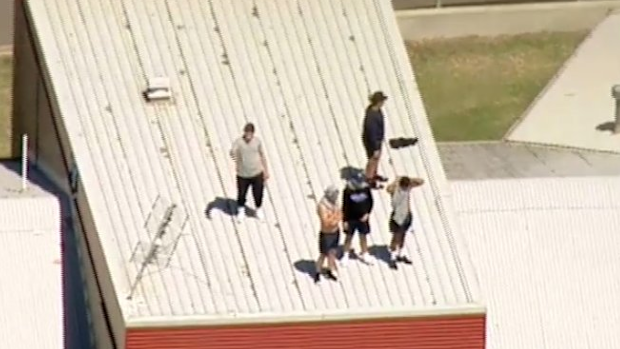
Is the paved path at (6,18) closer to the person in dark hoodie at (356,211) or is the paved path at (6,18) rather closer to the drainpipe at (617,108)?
the drainpipe at (617,108)

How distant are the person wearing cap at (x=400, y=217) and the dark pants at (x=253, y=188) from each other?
199 cm

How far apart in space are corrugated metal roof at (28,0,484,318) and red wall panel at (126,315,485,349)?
0.28m

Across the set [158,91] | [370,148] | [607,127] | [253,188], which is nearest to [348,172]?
[370,148]

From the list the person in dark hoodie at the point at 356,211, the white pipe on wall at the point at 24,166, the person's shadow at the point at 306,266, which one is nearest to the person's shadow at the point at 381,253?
the person in dark hoodie at the point at 356,211

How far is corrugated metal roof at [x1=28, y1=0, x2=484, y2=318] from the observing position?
3822 cm

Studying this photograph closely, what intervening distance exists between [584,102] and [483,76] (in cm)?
289

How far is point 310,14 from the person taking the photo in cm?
4247

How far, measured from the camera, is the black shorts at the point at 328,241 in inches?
1491

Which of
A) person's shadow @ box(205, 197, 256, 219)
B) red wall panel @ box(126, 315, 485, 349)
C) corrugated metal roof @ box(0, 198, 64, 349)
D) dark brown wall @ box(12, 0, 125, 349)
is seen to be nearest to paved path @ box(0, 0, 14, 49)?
dark brown wall @ box(12, 0, 125, 349)

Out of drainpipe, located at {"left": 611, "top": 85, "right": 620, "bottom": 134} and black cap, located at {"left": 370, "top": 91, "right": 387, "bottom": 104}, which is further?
drainpipe, located at {"left": 611, "top": 85, "right": 620, "bottom": 134}

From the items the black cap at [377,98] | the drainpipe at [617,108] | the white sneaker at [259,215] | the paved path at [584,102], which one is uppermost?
the black cap at [377,98]

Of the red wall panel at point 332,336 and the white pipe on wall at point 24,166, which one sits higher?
the white pipe on wall at point 24,166

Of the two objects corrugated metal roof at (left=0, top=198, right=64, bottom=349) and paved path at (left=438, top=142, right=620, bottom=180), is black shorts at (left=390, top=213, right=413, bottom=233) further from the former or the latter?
corrugated metal roof at (left=0, top=198, right=64, bottom=349)

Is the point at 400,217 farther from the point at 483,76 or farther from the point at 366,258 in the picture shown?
the point at 483,76
